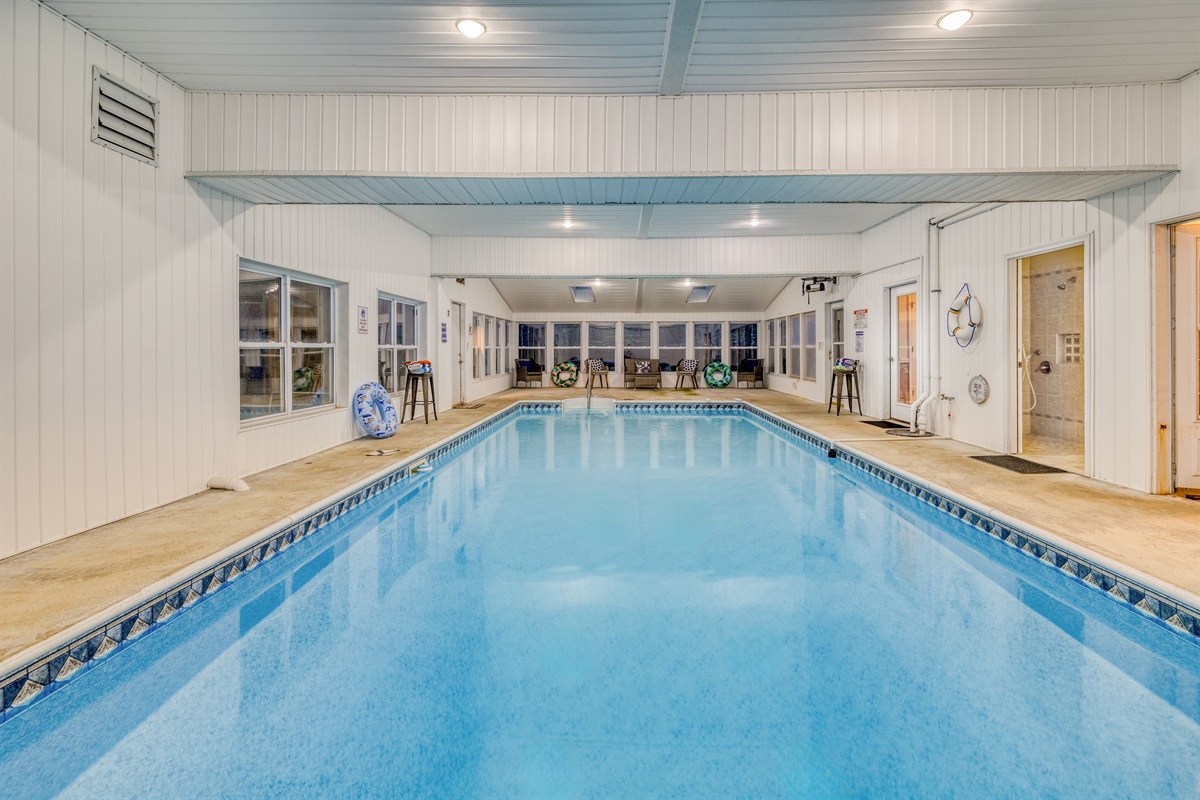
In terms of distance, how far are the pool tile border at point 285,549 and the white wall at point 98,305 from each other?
0.88 meters

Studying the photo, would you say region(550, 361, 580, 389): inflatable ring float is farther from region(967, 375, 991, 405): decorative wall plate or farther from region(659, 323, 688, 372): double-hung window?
Answer: region(967, 375, 991, 405): decorative wall plate

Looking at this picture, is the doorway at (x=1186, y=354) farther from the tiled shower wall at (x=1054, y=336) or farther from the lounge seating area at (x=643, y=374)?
the lounge seating area at (x=643, y=374)

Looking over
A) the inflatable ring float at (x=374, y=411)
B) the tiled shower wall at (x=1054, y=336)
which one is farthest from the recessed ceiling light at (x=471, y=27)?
the tiled shower wall at (x=1054, y=336)

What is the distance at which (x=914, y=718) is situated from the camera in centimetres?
174

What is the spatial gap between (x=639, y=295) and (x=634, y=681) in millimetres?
10965

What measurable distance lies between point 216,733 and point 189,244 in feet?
9.73

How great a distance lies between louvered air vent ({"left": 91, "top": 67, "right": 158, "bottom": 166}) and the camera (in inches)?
116

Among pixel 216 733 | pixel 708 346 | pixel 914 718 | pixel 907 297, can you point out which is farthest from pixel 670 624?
pixel 708 346

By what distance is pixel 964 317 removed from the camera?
18.3 feet

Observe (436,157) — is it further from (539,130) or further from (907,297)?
(907,297)

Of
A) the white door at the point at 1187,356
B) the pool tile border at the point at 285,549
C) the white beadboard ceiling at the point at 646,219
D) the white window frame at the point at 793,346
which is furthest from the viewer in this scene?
the white window frame at the point at 793,346

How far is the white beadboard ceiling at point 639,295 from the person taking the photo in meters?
11.8

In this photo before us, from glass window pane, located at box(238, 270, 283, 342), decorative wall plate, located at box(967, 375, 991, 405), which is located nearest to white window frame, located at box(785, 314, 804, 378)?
decorative wall plate, located at box(967, 375, 991, 405)

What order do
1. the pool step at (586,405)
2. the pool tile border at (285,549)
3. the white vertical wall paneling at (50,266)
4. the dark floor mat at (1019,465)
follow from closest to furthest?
the pool tile border at (285,549)
the white vertical wall paneling at (50,266)
the dark floor mat at (1019,465)
the pool step at (586,405)
